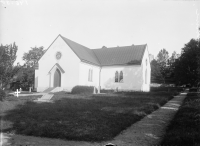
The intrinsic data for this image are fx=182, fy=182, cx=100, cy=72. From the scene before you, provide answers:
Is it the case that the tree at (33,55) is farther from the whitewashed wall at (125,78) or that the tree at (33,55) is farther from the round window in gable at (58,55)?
the whitewashed wall at (125,78)

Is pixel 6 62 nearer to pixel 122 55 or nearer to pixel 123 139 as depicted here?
pixel 123 139

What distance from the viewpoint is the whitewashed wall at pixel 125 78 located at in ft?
103

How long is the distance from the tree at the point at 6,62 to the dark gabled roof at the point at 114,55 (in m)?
20.0

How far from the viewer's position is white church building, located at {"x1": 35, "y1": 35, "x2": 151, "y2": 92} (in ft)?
95.0

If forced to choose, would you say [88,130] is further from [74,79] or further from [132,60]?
[132,60]

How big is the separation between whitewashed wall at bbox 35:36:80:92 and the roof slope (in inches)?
68.9

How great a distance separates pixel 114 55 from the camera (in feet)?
118

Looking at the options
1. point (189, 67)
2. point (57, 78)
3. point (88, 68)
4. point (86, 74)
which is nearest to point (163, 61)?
point (189, 67)

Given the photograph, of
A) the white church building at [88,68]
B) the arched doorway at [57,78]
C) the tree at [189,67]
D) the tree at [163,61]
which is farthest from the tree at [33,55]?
the tree at [163,61]

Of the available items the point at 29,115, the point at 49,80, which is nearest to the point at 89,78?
the point at 49,80

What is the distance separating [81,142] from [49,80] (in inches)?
994

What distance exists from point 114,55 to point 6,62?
27.9 meters

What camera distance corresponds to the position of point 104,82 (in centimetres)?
3441

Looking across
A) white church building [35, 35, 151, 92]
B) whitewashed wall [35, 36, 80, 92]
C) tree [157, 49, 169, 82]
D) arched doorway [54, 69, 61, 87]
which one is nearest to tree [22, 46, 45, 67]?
white church building [35, 35, 151, 92]
